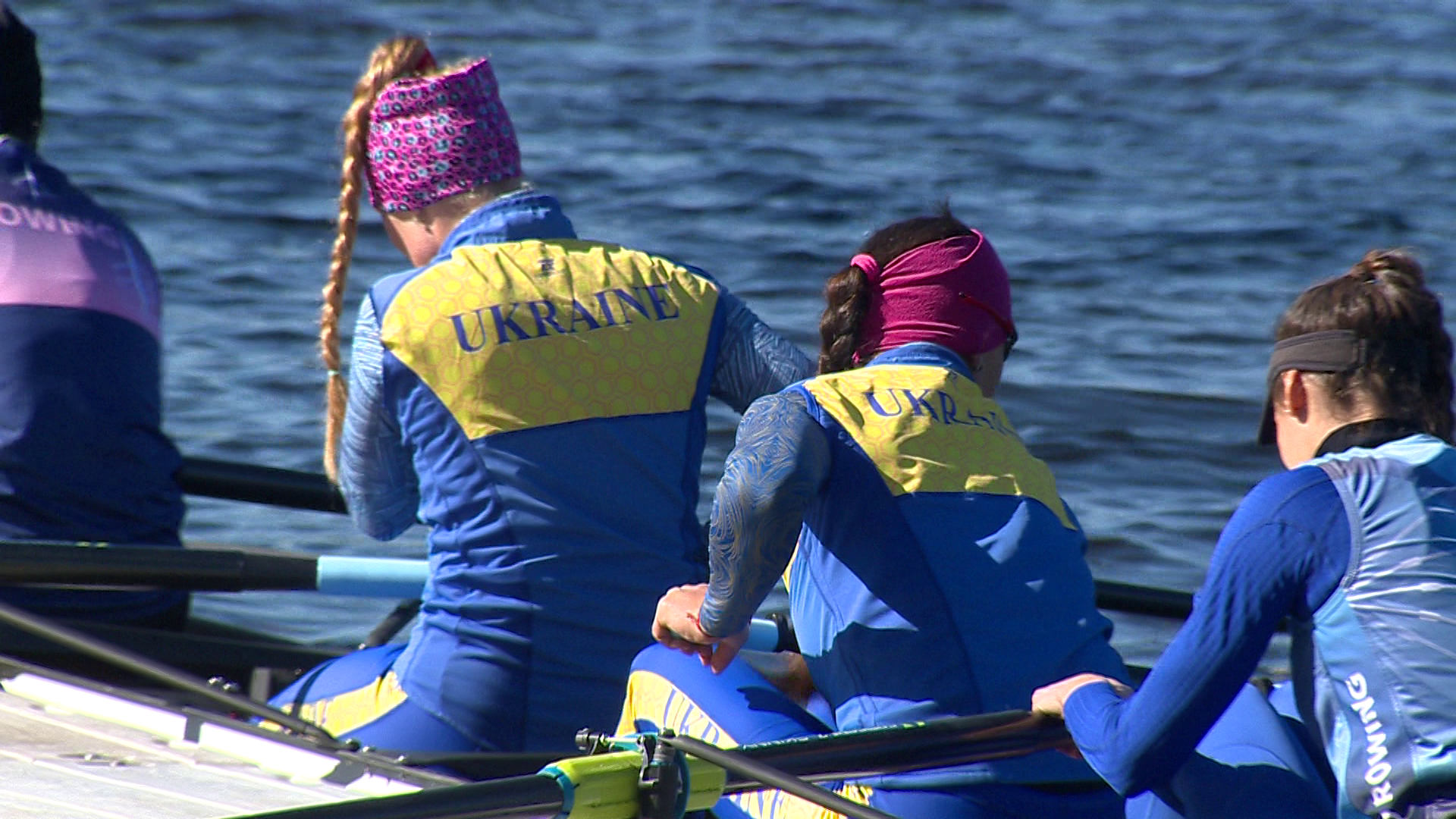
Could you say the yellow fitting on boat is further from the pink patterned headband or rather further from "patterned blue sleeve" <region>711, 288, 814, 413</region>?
the pink patterned headband

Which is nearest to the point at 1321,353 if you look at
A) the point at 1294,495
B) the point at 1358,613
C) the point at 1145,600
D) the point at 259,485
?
the point at 1294,495

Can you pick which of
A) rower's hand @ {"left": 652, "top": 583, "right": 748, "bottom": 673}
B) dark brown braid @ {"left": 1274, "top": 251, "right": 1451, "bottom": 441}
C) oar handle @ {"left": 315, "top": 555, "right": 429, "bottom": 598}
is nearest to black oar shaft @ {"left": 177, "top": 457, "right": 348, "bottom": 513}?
oar handle @ {"left": 315, "top": 555, "right": 429, "bottom": 598}

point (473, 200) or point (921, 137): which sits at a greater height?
point (473, 200)

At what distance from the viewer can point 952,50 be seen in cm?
1504

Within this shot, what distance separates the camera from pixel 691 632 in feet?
8.53

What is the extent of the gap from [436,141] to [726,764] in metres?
1.31

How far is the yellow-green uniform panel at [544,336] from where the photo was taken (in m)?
2.87

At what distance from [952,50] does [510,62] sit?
3427 millimetres

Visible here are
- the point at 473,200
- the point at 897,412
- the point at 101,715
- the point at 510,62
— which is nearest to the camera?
the point at 897,412

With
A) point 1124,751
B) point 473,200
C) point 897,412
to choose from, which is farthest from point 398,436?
point 1124,751

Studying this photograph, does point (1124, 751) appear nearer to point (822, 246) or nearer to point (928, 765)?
point (928, 765)

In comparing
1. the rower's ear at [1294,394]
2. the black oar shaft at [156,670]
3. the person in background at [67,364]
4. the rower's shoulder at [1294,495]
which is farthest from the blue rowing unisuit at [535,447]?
the rower's shoulder at [1294,495]

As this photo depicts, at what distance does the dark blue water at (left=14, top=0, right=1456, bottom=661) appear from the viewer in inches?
279

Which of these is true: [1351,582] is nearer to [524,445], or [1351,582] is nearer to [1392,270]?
[1392,270]
